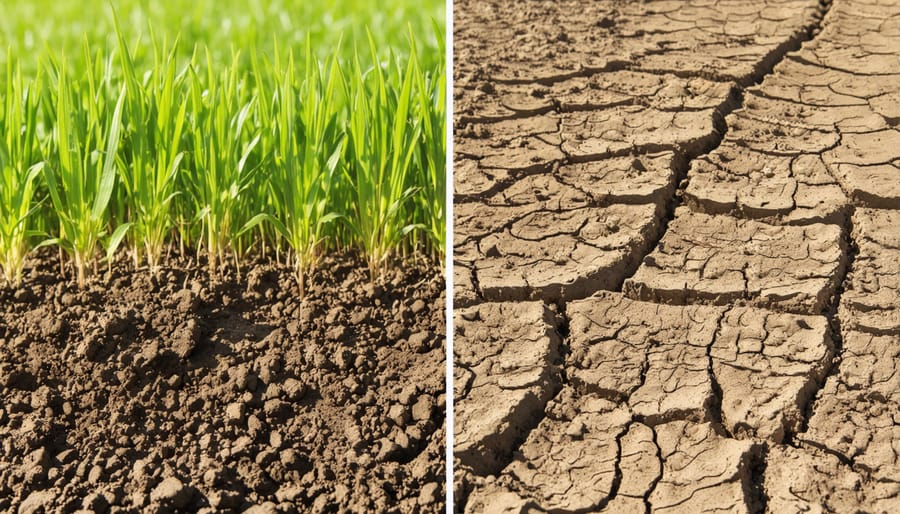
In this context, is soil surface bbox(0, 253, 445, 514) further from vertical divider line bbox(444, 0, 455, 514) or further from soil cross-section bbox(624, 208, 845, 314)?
soil cross-section bbox(624, 208, 845, 314)

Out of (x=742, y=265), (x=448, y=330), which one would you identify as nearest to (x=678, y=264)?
(x=742, y=265)

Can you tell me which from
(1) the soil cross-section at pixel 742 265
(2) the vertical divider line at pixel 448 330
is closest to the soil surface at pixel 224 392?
(2) the vertical divider line at pixel 448 330

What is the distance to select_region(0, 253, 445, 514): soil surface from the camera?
6.31ft

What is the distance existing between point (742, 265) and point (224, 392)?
119 cm

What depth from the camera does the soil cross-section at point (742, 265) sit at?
2.33m

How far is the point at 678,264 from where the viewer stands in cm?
245

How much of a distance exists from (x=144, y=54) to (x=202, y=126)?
182cm

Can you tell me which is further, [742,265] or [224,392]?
[742,265]

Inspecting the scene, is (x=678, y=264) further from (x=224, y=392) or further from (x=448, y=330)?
(x=224, y=392)

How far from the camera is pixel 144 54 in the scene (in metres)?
4.04

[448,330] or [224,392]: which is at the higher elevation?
[448,330]

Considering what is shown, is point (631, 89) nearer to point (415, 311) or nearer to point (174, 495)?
point (415, 311)

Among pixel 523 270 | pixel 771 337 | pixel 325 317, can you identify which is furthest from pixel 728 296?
pixel 325 317

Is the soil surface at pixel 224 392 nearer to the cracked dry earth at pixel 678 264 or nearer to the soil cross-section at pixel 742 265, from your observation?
the cracked dry earth at pixel 678 264
